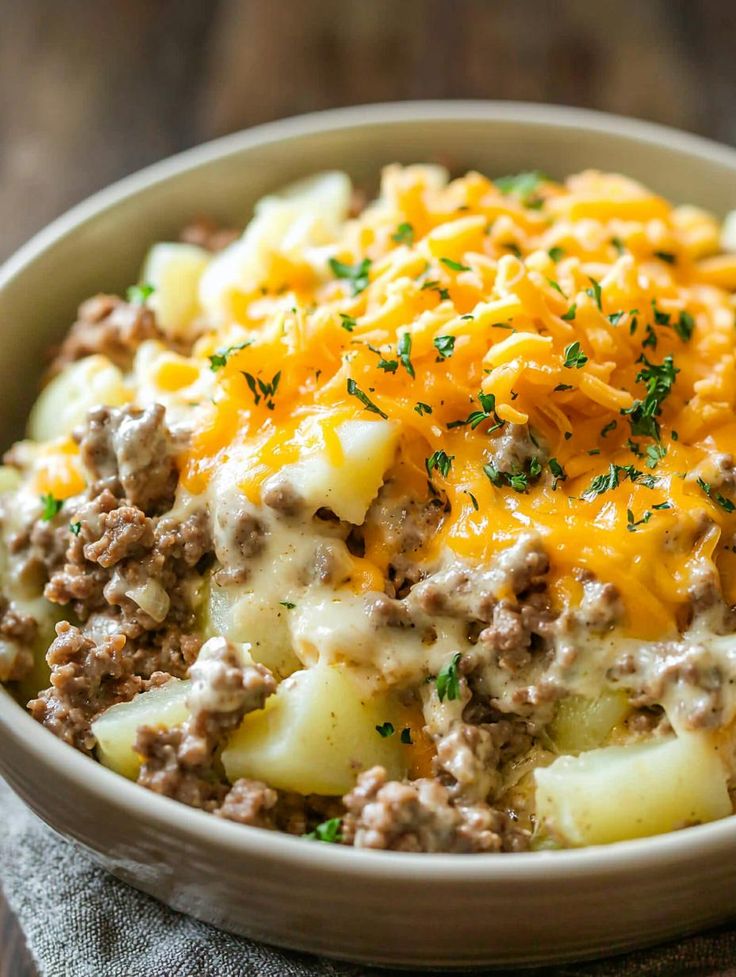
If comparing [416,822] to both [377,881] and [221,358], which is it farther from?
[221,358]

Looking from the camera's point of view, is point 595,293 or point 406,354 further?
point 595,293

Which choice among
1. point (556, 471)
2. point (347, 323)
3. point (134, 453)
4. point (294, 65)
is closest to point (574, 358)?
point (556, 471)

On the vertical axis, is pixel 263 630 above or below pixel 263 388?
below

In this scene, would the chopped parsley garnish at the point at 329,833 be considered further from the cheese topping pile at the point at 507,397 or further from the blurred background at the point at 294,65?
the blurred background at the point at 294,65

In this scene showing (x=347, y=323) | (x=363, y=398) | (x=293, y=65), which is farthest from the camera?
(x=293, y=65)

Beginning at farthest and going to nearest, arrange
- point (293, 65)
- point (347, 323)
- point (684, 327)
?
point (293, 65) → point (684, 327) → point (347, 323)

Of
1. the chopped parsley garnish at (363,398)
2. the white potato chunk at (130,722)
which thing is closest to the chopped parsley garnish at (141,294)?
the chopped parsley garnish at (363,398)

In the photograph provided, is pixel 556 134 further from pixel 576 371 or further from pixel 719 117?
pixel 576 371
